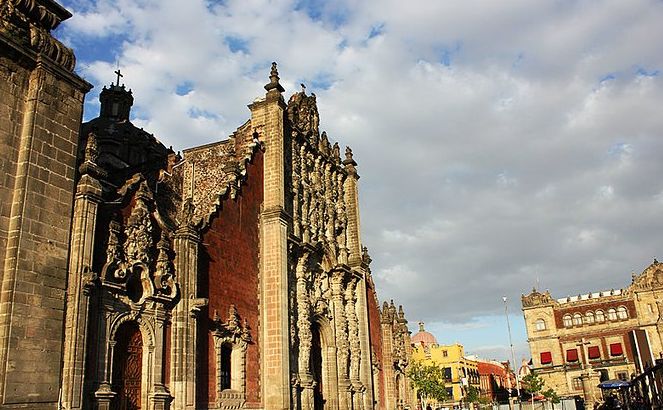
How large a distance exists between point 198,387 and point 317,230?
11.4 m

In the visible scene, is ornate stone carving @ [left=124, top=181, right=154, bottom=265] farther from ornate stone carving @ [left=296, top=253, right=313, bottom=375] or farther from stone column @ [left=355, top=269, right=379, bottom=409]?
stone column @ [left=355, top=269, right=379, bottom=409]

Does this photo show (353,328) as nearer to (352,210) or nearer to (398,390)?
(352,210)

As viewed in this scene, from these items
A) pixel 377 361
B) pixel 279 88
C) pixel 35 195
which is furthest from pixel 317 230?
pixel 35 195

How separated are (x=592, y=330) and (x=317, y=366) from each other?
55037mm

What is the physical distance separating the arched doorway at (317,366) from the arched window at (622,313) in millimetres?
55246

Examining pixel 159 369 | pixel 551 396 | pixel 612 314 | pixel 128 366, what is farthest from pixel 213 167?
pixel 612 314

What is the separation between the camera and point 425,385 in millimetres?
57750

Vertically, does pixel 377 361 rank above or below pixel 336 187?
below

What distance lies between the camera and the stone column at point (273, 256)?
22688 millimetres

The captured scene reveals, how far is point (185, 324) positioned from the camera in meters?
18.2

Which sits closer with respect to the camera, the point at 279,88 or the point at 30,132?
the point at 30,132

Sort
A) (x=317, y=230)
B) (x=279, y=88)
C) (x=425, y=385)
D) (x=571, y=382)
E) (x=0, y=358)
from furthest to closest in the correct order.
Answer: (x=571, y=382)
(x=425, y=385)
(x=317, y=230)
(x=279, y=88)
(x=0, y=358)

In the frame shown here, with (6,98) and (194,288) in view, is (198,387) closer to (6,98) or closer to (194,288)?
(194,288)

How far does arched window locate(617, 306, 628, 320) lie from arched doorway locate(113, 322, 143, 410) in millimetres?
67219
